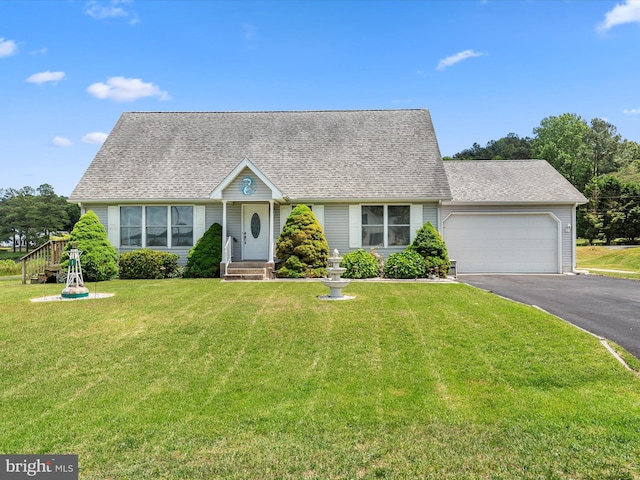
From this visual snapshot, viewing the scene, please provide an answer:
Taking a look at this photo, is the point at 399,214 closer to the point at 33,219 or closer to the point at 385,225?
the point at 385,225

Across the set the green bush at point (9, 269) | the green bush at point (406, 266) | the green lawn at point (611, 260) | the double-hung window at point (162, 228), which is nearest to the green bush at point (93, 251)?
the double-hung window at point (162, 228)

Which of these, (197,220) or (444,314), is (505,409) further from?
(197,220)

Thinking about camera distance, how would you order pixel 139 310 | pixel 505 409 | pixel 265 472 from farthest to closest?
pixel 139 310, pixel 505 409, pixel 265 472

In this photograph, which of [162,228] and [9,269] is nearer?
[162,228]

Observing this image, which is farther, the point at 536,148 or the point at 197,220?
the point at 536,148

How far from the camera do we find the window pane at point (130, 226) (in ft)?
59.4

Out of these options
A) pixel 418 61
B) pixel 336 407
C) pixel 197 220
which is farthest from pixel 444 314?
pixel 418 61

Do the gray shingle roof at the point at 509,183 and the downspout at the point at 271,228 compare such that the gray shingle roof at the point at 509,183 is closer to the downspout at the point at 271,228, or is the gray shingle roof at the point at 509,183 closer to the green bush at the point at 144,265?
the downspout at the point at 271,228

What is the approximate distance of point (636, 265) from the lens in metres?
24.5

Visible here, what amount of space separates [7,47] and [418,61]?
56.8 feet

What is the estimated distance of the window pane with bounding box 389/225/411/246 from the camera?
58.5 feet

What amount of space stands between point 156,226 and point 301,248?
21.9 ft

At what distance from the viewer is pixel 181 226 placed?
711 inches

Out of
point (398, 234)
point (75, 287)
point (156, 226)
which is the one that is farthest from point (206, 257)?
point (398, 234)
